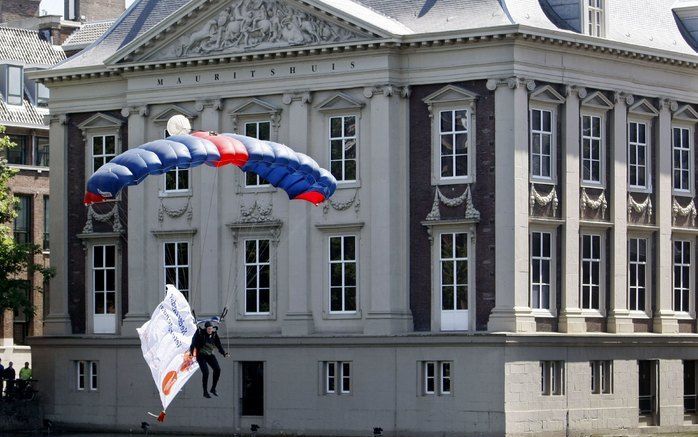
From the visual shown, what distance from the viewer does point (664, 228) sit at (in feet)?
218

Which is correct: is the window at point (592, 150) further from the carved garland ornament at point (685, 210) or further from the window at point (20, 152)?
the window at point (20, 152)

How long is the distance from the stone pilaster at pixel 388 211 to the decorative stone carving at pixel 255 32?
239cm

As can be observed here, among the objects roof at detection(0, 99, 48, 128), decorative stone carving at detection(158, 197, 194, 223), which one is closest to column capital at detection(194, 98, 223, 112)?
decorative stone carving at detection(158, 197, 194, 223)

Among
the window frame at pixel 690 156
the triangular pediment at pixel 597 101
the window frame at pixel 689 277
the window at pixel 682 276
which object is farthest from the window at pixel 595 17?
the window at pixel 682 276

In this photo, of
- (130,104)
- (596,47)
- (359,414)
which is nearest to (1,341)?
(130,104)

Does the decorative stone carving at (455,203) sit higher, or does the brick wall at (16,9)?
the brick wall at (16,9)

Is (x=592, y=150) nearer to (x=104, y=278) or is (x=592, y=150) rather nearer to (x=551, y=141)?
(x=551, y=141)

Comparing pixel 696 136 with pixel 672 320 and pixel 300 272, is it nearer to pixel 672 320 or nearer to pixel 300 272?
pixel 672 320

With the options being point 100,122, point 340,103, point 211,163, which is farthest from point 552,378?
point 100,122

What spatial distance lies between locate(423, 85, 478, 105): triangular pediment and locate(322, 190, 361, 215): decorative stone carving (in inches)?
146

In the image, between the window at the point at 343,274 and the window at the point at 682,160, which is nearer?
the window at the point at 343,274

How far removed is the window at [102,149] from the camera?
230 ft

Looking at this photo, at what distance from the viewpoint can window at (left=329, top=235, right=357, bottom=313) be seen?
6456 cm

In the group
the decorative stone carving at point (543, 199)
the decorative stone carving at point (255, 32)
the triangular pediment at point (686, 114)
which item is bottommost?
the decorative stone carving at point (543, 199)
